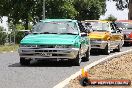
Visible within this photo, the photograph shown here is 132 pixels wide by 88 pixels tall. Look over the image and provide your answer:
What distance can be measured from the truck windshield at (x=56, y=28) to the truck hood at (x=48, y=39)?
1.76ft

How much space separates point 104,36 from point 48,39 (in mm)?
7534

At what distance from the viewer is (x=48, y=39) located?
55.5 ft

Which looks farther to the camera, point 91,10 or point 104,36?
point 91,10

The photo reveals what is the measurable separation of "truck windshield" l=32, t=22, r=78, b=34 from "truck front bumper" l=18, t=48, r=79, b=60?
1391 millimetres

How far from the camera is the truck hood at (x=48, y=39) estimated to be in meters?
16.8

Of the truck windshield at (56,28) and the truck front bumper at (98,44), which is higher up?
the truck windshield at (56,28)

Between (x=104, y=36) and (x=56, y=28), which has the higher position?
(x=56, y=28)

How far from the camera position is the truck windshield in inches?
713

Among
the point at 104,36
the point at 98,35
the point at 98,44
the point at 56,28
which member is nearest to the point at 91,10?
the point at 98,35

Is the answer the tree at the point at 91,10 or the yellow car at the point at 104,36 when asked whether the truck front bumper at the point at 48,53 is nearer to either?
the yellow car at the point at 104,36

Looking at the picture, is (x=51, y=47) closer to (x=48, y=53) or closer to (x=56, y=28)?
(x=48, y=53)

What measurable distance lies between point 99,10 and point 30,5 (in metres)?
41.0

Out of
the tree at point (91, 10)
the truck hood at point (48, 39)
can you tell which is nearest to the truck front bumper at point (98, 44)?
the truck hood at point (48, 39)

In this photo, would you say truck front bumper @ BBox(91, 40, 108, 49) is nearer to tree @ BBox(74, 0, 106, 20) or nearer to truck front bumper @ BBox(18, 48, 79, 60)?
truck front bumper @ BBox(18, 48, 79, 60)
